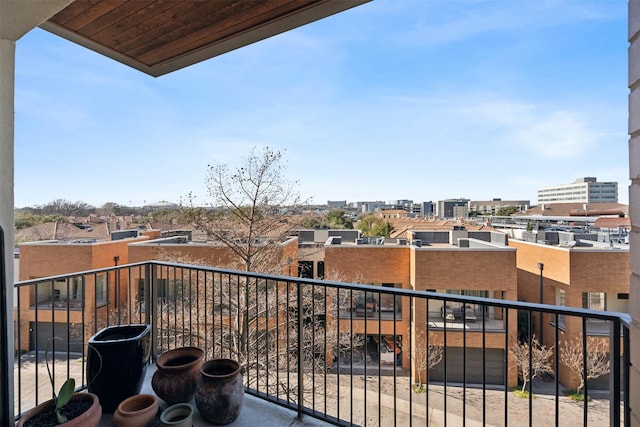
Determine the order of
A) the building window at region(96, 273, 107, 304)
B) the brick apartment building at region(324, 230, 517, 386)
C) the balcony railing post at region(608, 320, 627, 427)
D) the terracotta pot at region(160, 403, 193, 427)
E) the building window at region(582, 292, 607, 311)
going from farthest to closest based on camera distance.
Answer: the building window at region(96, 273, 107, 304), the building window at region(582, 292, 607, 311), the brick apartment building at region(324, 230, 517, 386), the terracotta pot at region(160, 403, 193, 427), the balcony railing post at region(608, 320, 627, 427)

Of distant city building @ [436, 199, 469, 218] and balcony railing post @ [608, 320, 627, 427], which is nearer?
balcony railing post @ [608, 320, 627, 427]

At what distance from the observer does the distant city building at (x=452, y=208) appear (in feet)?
120

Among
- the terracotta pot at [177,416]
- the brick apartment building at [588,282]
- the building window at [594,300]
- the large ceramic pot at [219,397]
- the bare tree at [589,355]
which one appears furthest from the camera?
the building window at [594,300]

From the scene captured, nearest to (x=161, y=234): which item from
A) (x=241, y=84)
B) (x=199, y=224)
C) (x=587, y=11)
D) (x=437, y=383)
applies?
(x=199, y=224)

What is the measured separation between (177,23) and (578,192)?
2398 cm

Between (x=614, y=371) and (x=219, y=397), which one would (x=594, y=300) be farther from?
(x=219, y=397)

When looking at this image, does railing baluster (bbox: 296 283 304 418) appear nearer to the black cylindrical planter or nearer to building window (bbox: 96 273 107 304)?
the black cylindrical planter

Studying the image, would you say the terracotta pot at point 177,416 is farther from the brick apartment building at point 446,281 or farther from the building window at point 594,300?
the building window at point 594,300

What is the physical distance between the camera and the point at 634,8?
3.38 ft

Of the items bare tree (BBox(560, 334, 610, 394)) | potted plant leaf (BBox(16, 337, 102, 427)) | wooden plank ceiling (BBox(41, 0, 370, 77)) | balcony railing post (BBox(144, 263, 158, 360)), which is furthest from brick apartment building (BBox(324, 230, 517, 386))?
potted plant leaf (BBox(16, 337, 102, 427))

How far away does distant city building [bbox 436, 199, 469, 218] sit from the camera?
3649 centimetres

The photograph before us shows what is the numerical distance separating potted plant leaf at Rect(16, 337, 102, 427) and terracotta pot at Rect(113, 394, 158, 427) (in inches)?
5.6

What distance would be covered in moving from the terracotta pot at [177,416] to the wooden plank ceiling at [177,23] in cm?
236

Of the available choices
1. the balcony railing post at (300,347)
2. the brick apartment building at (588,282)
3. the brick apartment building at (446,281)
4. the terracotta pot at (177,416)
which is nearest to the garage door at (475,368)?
the brick apartment building at (446,281)
